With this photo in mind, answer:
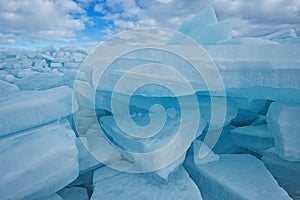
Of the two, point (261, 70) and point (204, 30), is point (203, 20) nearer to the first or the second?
point (204, 30)

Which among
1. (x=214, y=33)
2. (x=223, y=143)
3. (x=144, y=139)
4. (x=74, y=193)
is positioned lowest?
(x=74, y=193)

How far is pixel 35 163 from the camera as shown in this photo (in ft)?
2.53

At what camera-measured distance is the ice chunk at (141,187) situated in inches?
35.2

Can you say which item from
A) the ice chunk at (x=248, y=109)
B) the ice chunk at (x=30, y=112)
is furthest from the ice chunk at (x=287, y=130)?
the ice chunk at (x=30, y=112)

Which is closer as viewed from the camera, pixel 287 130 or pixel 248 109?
pixel 287 130

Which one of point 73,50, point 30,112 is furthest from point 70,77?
point 73,50

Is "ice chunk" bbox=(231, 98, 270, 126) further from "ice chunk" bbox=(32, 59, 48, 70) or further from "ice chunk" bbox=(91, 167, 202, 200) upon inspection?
"ice chunk" bbox=(32, 59, 48, 70)

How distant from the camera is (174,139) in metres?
1.02

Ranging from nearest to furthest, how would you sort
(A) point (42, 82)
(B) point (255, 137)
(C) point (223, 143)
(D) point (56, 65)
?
(B) point (255, 137) < (C) point (223, 143) < (A) point (42, 82) < (D) point (56, 65)

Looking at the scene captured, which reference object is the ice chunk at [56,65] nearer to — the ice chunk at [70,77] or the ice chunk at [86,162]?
the ice chunk at [70,77]

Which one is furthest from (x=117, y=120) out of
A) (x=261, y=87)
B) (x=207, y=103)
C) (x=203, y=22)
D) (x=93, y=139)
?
(x=203, y=22)

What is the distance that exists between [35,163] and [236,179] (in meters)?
0.85

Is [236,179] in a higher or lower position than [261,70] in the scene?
lower

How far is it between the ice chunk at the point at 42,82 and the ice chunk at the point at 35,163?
1.19 metres
